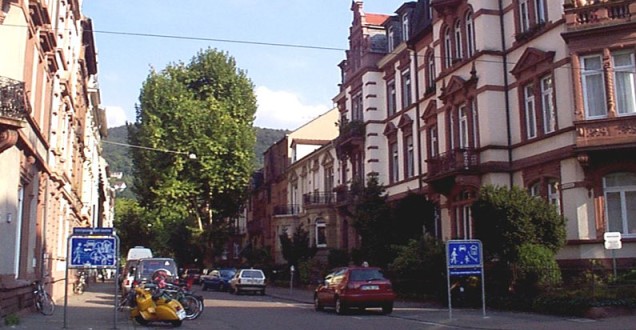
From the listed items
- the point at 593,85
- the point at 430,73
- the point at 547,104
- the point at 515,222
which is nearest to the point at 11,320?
the point at 515,222

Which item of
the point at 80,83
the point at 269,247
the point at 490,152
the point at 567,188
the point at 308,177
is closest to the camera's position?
the point at 567,188

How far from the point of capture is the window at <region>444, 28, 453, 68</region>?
1315 inches

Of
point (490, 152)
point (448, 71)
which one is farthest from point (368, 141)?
point (490, 152)

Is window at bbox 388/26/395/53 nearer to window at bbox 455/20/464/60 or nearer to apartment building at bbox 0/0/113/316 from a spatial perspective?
window at bbox 455/20/464/60

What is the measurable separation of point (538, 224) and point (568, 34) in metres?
6.74

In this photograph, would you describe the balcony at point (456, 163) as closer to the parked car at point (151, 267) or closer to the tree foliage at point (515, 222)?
the tree foliage at point (515, 222)

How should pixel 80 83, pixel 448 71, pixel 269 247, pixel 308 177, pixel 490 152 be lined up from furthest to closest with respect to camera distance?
pixel 269 247 < pixel 308 177 < pixel 80 83 < pixel 448 71 < pixel 490 152

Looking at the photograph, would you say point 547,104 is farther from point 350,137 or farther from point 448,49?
point 350,137

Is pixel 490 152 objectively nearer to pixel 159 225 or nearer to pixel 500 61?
pixel 500 61

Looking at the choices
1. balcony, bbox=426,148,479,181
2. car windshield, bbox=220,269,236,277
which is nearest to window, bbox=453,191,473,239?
balcony, bbox=426,148,479,181

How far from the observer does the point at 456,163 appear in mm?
30547

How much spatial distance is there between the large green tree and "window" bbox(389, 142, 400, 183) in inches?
756

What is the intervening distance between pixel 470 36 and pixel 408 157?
9439 millimetres

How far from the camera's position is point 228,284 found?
163 ft
